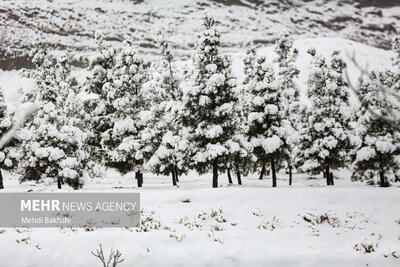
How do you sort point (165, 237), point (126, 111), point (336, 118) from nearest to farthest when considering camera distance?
point (165, 237), point (126, 111), point (336, 118)

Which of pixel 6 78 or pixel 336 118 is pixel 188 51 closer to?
pixel 6 78

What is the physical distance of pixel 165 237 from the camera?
1352cm

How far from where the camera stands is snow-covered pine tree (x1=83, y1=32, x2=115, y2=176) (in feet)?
105

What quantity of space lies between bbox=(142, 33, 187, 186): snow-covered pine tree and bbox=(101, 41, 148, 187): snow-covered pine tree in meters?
0.77

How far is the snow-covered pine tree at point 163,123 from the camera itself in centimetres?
2791

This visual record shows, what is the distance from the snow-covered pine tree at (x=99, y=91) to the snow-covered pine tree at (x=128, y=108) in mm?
2718

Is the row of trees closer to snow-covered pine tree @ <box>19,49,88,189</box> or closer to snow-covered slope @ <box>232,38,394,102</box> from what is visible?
snow-covered pine tree @ <box>19,49,88,189</box>

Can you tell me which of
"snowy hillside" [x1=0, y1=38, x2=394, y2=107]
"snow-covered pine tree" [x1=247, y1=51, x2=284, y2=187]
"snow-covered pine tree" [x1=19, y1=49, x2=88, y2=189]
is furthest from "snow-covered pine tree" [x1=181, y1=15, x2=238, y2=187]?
"snowy hillside" [x1=0, y1=38, x2=394, y2=107]

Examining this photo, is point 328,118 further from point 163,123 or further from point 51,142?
point 51,142

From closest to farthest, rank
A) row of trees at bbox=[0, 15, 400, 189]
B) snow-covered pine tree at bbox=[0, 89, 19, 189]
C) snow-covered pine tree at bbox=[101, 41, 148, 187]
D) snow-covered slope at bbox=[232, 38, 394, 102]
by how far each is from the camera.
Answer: row of trees at bbox=[0, 15, 400, 189]
snow-covered pine tree at bbox=[101, 41, 148, 187]
snow-covered pine tree at bbox=[0, 89, 19, 189]
snow-covered slope at bbox=[232, 38, 394, 102]

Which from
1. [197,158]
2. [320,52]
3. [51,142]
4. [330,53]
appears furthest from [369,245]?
[330,53]

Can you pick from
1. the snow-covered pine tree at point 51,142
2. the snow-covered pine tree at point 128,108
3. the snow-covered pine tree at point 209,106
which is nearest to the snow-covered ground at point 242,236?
the snow-covered pine tree at point 209,106

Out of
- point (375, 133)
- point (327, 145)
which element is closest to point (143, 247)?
point (327, 145)

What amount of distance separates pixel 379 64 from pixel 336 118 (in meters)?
117
